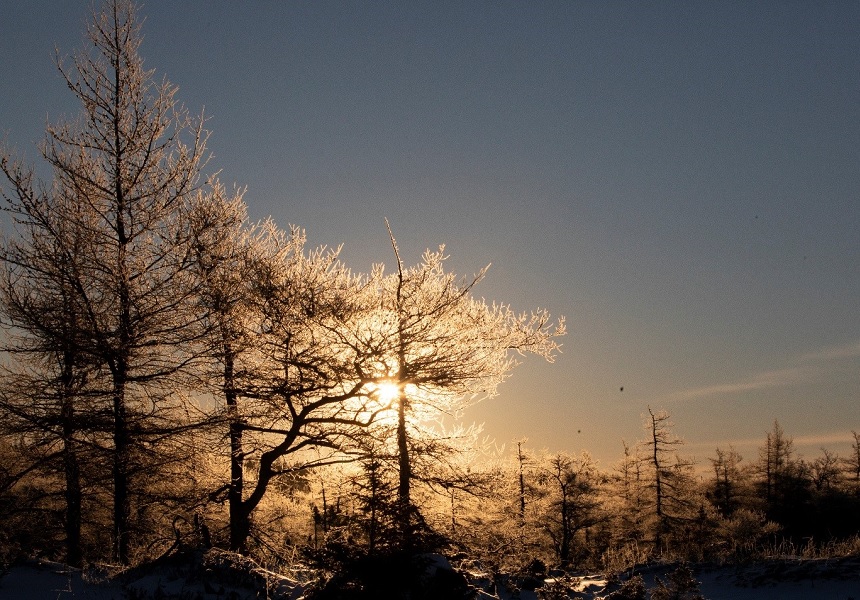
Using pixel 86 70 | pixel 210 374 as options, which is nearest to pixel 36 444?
pixel 210 374

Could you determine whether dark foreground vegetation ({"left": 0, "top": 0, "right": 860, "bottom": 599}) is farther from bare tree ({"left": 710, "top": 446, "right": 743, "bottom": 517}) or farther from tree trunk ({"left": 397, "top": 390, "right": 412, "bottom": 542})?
bare tree ({"left": 710, "top": 446, "right": 743, "bottom": 517})

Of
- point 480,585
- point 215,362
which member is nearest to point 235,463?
point 215,362

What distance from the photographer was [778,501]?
164 ft

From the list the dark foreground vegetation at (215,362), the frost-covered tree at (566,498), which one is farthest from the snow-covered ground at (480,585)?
the frost-covered tree at (566,498)

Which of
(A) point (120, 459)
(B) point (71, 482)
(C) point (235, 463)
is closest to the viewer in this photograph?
(A) point (120, 459)

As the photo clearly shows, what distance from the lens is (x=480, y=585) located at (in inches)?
332

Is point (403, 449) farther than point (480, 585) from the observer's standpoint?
Yes

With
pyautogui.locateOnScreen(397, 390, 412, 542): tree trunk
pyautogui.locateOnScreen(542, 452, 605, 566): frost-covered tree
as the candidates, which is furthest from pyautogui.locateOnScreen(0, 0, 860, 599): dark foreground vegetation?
pyautogui.locateOnScreen(542, 452, 605, 566): frost-covered tree

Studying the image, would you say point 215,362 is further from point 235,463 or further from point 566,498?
point 566,498

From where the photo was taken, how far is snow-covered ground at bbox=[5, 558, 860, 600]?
21.7 feet

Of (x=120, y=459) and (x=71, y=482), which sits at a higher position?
(x=120, y=459)

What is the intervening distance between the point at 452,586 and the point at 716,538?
127 ft

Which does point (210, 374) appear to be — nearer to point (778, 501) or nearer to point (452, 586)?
point (452, 586)

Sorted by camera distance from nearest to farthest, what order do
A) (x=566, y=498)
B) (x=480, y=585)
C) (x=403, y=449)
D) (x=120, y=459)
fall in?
(x=480, y=585), (x=120, y=459), (x=403, y=449), (x=566, y=498)
